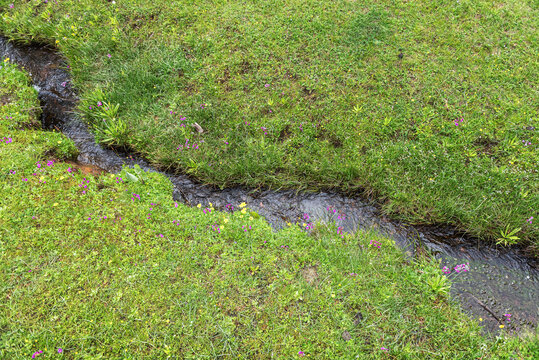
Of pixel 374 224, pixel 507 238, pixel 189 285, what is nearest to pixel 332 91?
pixel 374 224

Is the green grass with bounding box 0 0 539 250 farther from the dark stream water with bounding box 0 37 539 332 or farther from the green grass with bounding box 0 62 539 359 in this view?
the green grass with bounding box 0 62 539 359

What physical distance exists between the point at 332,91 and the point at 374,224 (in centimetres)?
271

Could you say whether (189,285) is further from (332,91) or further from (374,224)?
(332,91)

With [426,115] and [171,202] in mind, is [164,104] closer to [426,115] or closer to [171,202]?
[171,202]

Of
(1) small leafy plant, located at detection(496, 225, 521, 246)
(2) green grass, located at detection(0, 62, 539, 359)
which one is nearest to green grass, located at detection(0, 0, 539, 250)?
(1) small leafy plant, located at detection(496, 225, 521, 246)

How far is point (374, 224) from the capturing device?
208 inches

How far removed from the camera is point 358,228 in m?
5.18

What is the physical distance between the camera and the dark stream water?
4.47m

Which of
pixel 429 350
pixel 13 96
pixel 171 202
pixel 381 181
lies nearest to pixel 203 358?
pixel 171 202

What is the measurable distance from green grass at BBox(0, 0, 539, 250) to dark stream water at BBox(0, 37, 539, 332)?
226 millimetres

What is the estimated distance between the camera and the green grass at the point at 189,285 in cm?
A: 380

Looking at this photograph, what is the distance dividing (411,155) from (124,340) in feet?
16.6

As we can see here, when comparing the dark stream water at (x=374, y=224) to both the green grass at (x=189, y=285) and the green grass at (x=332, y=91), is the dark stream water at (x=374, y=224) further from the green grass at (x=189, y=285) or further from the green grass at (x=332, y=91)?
the green grass at (x=189, y=285)

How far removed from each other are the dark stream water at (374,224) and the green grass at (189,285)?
1.19 feet
